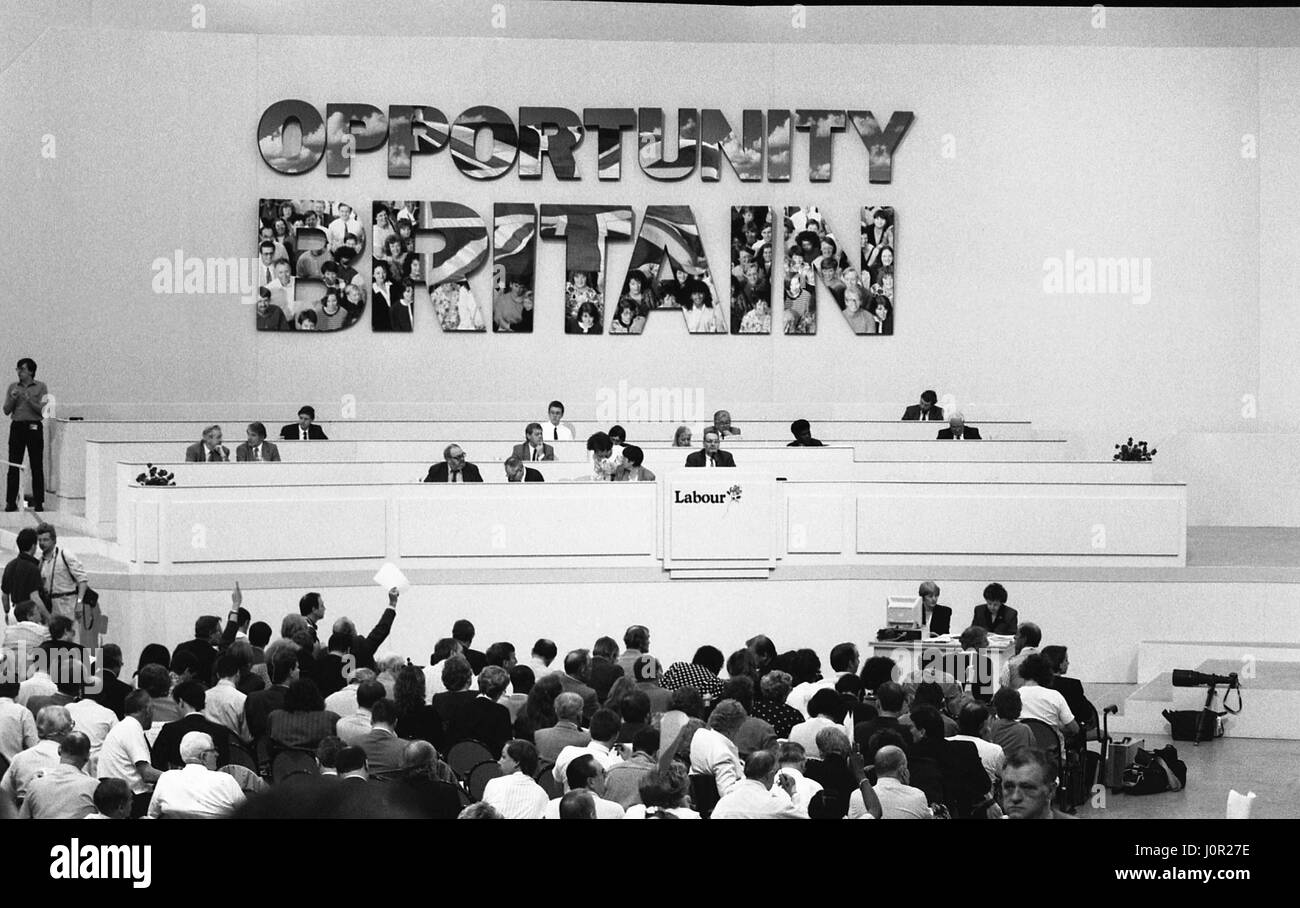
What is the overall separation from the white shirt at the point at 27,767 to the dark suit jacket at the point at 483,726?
6.93 feet

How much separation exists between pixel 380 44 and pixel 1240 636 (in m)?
12.8

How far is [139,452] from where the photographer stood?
1548 centimetres

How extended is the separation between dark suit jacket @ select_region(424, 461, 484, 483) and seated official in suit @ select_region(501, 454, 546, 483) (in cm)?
27

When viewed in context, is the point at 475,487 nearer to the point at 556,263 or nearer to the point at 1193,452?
the point at 556,263

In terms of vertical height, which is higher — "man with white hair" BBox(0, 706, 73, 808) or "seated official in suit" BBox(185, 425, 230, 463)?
"seated official in suit" BBox(185, 425, 230, 463)

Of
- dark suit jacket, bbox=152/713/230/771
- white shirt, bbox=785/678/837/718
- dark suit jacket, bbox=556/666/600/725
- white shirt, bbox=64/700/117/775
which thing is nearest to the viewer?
dark suit jacket, bbox=152/713/230/771

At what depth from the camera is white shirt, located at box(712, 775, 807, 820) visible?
7445 millimetres

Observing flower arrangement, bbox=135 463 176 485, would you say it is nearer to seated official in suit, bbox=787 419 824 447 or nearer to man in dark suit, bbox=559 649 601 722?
man in dark suit, bbox=559 649 601 722

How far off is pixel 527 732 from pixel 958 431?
9.56 meters

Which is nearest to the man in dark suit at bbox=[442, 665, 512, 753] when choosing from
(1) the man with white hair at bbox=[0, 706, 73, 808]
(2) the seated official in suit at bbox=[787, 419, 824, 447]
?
(1) the man with white hair at bbox=[0, 706, 73, 808]

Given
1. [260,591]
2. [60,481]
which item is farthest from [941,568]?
[60,481]

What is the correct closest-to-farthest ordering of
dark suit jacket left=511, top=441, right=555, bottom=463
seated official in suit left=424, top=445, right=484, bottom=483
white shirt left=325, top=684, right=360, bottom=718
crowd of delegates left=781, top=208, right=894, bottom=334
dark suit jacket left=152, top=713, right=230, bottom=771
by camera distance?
1. dark suit jacket left=152, top=713, right=230, bottom=771
2. white shirt left=325, top=684, right=360, bottom=718
3. seated official in suit left=424, top=445, right=484, bottom=483
4. dark suit jacket left=511, top=441, right=555, bottom=463
5. crowd of delegates left=781, top=208, right=894, bottom=334

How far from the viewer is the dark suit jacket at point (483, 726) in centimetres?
912

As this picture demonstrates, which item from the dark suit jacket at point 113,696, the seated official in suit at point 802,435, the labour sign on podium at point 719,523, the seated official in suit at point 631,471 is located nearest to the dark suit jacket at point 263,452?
the seated official in suit at point 631,471
